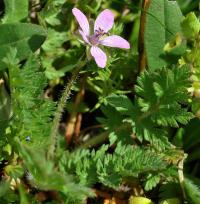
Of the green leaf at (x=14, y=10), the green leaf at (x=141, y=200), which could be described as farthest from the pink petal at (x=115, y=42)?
the green leaf at (x=141, y=200)

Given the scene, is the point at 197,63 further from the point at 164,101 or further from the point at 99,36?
the point at 99,36

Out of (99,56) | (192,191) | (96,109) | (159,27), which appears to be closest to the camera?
(99,56)

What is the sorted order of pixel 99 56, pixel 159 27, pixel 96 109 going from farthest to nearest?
1. pixel 96 109
2. pixel 159 27
3. pixel 99 56

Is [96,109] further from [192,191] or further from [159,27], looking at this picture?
[192,191]

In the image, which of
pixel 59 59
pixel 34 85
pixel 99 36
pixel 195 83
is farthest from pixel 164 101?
pixel 59 59

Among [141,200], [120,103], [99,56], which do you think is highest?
[99,56]

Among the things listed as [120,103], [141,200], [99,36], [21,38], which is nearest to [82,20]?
[99,36]

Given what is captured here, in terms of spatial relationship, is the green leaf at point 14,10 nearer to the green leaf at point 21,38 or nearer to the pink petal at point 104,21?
the green leaf at point 21,38

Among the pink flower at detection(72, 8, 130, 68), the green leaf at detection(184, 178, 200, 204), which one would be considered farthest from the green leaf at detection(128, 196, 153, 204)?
the pink flower at detection(72, 8, 130, 68)
